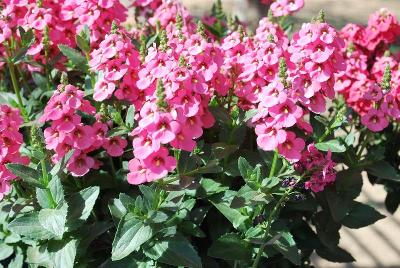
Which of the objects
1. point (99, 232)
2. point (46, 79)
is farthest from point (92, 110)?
point (46, 79)

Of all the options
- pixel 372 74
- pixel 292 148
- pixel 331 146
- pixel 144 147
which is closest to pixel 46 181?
pixel 144 147

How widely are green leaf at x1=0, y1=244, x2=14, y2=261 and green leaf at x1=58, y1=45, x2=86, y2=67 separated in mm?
509

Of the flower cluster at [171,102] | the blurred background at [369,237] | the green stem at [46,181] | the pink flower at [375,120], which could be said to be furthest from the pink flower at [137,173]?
the blurred background at [369,237]

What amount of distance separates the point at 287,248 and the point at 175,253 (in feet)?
0.85

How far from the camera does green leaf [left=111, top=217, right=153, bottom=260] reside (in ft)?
3.95

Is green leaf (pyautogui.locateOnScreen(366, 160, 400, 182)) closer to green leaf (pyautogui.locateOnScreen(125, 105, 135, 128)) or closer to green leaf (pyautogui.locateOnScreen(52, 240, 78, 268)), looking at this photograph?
green leaf (pyautogui.locateOnScreen(125, 105, 135, 128))

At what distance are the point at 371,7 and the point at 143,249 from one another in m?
5.87

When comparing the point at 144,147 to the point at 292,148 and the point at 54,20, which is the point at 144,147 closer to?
the point at 292,148

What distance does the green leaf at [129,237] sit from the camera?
3.95ft

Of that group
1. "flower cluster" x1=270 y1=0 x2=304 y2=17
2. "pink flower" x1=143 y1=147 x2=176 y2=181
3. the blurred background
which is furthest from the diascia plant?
the blurred background

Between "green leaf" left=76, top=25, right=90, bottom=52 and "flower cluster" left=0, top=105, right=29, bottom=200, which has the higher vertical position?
"green leaf" left=76, top=25, right=90, bottom=52

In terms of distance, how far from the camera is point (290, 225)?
1.50 metres

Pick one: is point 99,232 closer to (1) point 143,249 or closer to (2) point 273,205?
(1) point 143,249

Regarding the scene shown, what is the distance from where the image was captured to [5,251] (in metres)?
1.48
